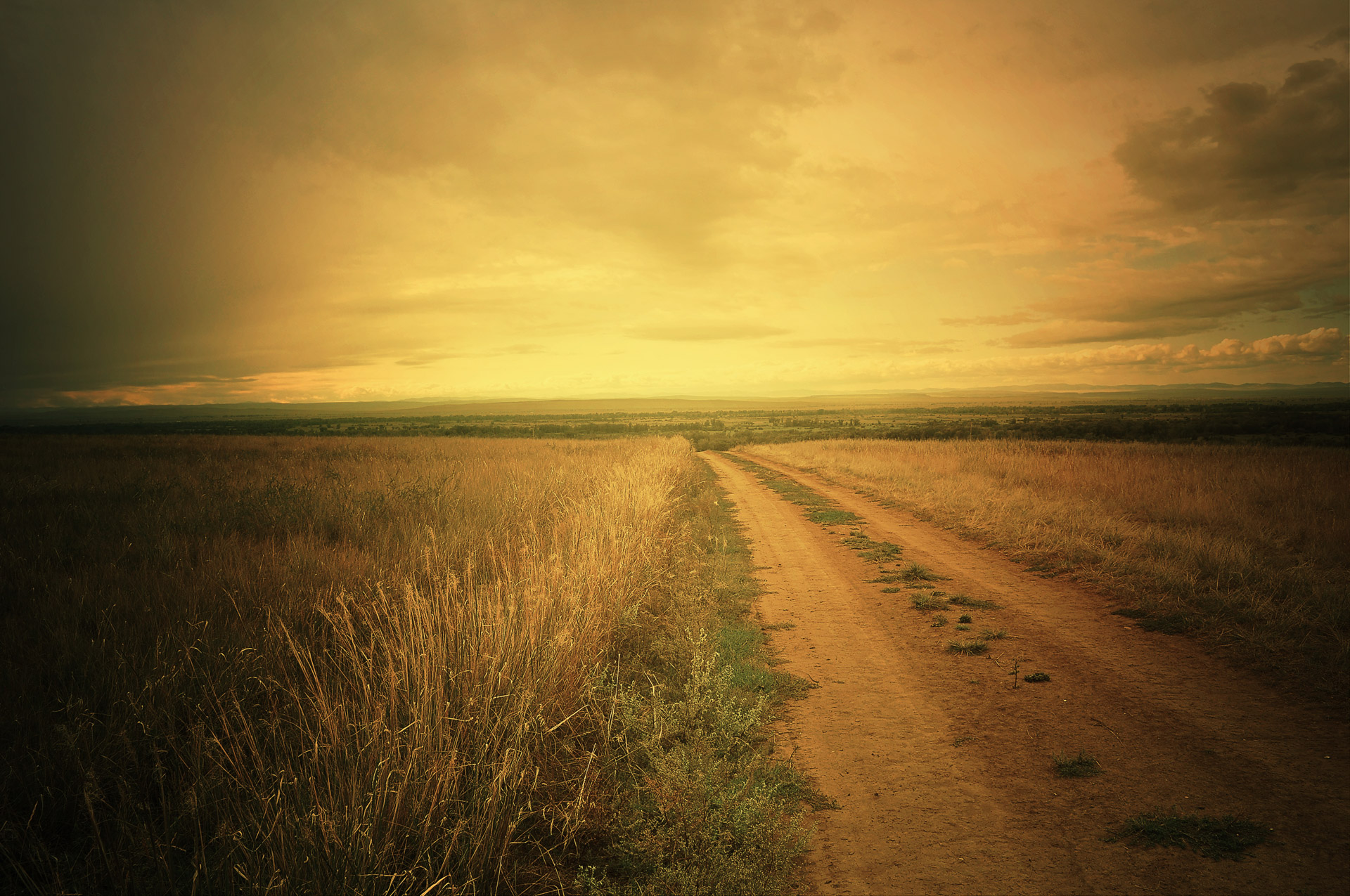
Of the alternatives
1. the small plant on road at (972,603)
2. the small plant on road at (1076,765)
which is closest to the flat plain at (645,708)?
the small plant on road at (1076,765)

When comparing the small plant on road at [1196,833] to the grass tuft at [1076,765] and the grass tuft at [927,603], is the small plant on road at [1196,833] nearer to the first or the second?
the grass tuft at [1076,765]

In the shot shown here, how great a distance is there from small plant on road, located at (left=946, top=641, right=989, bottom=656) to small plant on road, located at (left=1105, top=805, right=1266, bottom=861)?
2.71 meters

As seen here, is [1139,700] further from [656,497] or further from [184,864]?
[656,497]

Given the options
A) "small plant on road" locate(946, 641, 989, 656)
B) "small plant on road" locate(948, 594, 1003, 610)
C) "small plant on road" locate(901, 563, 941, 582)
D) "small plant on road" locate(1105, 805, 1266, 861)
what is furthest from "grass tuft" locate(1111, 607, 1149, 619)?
"small plant on road" locate(1105, 805, 1266, 861)

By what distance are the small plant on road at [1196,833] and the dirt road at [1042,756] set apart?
0.06 meters

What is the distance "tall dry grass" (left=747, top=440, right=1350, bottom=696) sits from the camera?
20.1 feet

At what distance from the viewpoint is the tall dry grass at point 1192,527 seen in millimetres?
6117

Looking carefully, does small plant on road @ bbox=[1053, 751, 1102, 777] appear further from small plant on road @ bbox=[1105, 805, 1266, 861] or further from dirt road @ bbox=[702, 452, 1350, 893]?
small plant on road @ bbox=[1105, 805, 1266, 861]

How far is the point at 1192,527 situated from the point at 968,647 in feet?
30.1

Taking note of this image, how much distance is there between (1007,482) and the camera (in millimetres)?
18250

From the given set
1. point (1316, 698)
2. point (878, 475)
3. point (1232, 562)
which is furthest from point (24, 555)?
point (878, 475)

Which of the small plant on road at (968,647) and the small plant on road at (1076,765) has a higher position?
the small plant on road at (1076,765)

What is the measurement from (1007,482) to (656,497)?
12984mm

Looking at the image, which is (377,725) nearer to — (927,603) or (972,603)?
(927,603)
